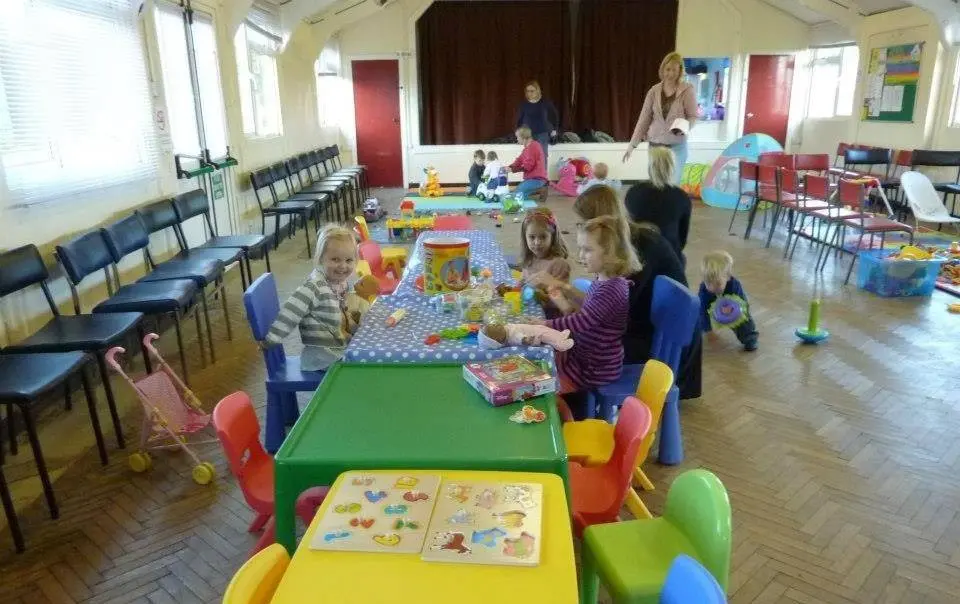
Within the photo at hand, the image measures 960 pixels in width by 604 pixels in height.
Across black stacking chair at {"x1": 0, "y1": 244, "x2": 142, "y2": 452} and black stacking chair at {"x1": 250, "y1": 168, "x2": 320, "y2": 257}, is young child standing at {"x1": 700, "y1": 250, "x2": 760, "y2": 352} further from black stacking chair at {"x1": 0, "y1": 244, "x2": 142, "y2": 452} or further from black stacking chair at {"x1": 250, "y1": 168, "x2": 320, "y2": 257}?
black stacking chair at {"x1": 250, "y1": 168, "x2": 320, "y2": 257}

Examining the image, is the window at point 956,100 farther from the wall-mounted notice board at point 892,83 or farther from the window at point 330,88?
the window at point 330,88

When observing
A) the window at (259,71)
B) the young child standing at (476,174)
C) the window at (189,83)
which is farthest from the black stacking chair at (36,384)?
the young child standing at (476,174)

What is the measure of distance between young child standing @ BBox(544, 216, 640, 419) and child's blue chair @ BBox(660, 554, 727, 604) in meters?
1.36

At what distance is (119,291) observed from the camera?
3.89 m

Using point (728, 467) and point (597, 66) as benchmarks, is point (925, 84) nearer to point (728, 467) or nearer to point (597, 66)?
point (597, 66)

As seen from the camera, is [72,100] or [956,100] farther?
[956,100]

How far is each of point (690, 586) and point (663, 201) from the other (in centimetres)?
300

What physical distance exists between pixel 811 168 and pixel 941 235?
5.34 ft

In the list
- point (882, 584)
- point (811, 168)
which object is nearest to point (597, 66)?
point (811, 168)

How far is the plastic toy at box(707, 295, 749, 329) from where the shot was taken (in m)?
4.30

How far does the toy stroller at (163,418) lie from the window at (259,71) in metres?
4.46

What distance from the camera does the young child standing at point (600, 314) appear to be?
8.41 ft

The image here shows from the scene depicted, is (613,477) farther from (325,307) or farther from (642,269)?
(325,307)

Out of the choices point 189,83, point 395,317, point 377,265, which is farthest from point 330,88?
point 395,317
